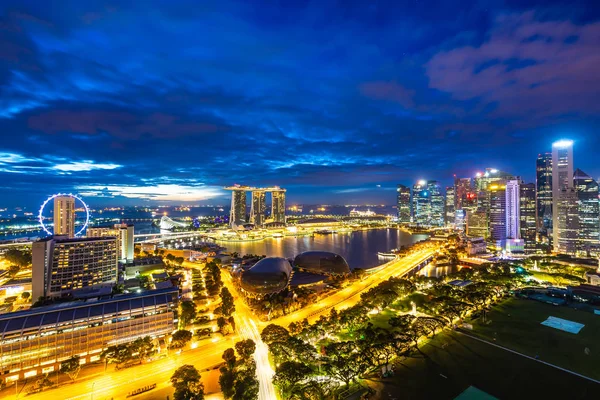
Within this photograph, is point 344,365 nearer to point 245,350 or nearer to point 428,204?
point 245,350

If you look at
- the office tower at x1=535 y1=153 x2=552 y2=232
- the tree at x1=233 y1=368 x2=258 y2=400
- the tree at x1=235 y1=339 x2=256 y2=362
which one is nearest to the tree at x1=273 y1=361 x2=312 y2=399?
the tree at x1=233 y1=368 x2=258 y2=400

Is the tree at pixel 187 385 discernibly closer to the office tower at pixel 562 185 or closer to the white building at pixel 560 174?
the office tower at pixel 562 185

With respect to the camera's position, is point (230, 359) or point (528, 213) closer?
point (230, 359)

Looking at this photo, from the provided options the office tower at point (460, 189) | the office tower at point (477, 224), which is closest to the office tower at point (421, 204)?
the office tower at point (460, 189)

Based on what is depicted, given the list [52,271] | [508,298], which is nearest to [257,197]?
[52,271]

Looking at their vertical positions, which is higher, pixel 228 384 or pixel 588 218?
pixel 588 218

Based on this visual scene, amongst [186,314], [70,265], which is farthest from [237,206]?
[186,314]

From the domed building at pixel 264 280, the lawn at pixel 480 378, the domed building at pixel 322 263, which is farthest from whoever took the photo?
the domed building at pixel 322 263
